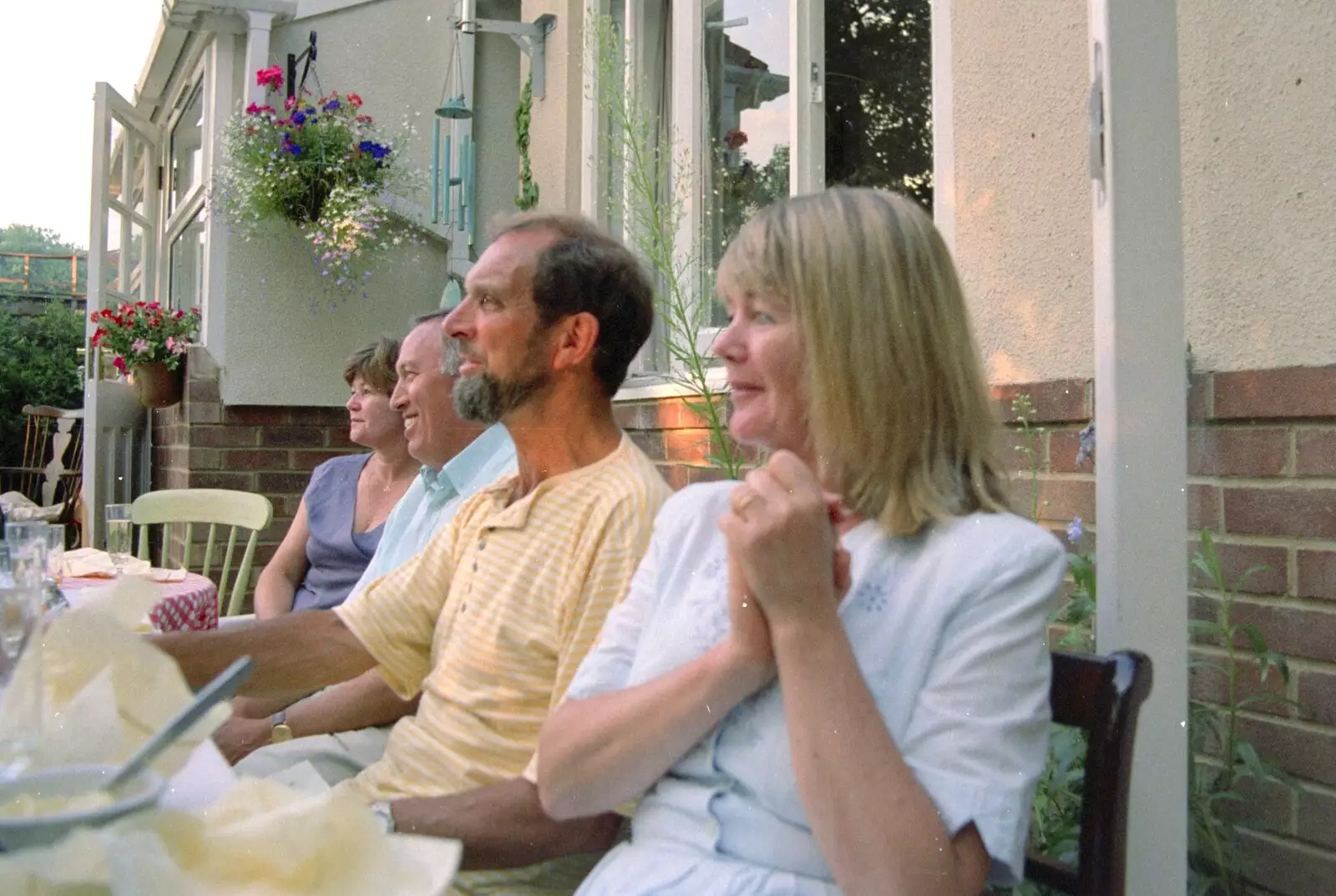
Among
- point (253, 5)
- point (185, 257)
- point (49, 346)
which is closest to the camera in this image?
point (253, 5)

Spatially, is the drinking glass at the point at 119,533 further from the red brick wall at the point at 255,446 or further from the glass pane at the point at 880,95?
the red brick wall at the point at 255,446

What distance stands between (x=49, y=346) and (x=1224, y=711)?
966cm

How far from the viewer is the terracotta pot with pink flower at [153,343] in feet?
19.4

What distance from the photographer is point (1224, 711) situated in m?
1.72

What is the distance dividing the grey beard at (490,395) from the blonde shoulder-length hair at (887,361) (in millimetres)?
725

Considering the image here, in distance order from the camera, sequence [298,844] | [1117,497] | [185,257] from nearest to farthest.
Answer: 1. [298,844]
2. [1117,497]
3. [185,257]

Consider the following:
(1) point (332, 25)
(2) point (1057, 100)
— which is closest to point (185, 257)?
(1) point (332, 25)

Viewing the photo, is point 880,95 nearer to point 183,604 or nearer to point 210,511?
point 183,604

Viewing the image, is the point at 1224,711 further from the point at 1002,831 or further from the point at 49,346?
the point at 49,346

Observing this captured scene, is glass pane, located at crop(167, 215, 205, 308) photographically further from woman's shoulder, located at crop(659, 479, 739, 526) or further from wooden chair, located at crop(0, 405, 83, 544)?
woman's shoulder, located at crop(659, 479, 739, 526)

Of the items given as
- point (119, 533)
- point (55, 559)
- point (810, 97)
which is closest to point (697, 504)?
point (810, 97)

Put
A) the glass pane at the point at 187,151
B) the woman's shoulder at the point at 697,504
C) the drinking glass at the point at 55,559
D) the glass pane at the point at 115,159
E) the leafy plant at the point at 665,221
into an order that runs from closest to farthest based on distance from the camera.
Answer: the woman's shoulder at the point at 697,504, the leafy plant at the point at 665,221, the drinking glass at the point at 55,559, the glass pane at the point at 187,151, the glass pane at the point at 115,159

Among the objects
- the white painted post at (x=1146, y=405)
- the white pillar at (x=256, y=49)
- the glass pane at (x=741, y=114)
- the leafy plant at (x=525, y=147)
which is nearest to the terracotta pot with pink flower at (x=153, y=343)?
the white pillar at (x=256, y=49)

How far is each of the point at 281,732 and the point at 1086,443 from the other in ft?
4.91
